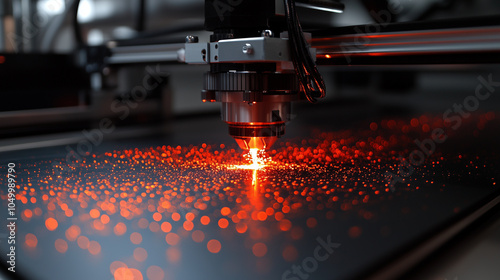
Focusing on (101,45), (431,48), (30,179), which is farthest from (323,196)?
(101,45)

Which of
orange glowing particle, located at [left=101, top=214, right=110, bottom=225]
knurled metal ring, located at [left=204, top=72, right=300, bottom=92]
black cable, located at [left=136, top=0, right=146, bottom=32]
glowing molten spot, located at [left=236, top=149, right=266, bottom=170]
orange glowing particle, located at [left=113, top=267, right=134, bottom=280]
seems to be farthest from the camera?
black cable, located at [left=136, top=0, right=146, bottom=32]

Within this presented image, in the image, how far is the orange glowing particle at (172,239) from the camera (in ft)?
1.12

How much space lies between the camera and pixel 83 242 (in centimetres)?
34

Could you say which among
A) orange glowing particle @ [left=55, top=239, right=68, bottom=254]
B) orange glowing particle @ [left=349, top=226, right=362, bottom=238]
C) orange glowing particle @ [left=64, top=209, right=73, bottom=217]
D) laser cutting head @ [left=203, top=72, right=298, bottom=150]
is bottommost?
orange glowing particle @ [left=55, top=239, right=68, bottom=254]

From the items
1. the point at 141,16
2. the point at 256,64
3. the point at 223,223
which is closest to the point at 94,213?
the point at 223,223

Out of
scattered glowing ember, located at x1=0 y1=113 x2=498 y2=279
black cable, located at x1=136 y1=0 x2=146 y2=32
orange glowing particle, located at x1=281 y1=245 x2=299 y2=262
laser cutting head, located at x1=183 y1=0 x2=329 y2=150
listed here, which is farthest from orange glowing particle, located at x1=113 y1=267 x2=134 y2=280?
black cable, located at x1=136 y1=0 x2=146 y2=32

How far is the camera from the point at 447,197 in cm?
47

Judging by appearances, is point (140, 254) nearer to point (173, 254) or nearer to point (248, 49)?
point (173, 254)

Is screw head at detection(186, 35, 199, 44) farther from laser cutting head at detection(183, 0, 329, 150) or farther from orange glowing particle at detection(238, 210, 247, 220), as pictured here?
orange glowing particle at detection(238, 210, 247, 220)

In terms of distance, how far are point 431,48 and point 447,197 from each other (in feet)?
0.62

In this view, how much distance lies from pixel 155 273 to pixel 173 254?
0.03m

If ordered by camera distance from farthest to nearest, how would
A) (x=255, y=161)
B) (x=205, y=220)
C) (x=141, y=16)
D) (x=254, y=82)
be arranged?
(x=141, y=16)
(x=255, y=161)
(x=254, y=82)
(x=205, y=220)

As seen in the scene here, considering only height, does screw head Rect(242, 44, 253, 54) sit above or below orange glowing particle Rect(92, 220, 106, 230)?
above

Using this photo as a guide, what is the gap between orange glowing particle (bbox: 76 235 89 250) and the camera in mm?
335
